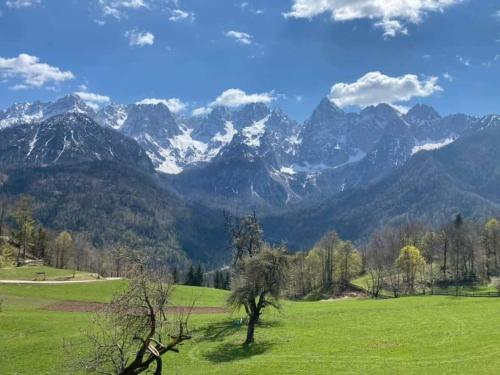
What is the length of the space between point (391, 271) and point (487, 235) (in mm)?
29168

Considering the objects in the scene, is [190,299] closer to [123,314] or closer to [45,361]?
[45,361]

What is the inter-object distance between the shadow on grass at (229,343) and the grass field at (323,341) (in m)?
0.11

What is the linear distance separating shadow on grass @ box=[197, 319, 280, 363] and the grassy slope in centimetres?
11

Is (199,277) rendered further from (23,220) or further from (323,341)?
A: (323,341)

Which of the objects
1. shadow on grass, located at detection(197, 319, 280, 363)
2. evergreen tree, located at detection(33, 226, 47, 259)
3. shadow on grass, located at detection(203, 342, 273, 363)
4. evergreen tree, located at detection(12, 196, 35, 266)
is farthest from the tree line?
evergreen tree, located at detection(33, 226, 47, 259)

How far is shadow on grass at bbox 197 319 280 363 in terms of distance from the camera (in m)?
52.9

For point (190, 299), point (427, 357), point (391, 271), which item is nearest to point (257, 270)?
point (427, 357)

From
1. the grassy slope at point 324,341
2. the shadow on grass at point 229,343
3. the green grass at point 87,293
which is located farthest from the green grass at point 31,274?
the shadow on grass at point 229,343

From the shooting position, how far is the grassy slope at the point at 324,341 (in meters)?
44.4

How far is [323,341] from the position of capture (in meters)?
55.2

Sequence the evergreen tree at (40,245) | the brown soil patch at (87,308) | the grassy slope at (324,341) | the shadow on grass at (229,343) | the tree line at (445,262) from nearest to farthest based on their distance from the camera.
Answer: the grassy slope at (324,341), the shadow on grass at (229,343), the brown soil patch at (87,308), the tree line at (445,262), the evergreen tree at (40,245)

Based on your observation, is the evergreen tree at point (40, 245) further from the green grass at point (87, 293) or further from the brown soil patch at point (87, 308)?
the brown soil patch at point (87, 308)

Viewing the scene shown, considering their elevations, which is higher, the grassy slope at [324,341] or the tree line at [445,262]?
the tree line at [445,262]

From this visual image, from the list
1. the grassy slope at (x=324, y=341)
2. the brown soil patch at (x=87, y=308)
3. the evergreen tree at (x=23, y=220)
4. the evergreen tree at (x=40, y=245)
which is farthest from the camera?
the evergreen tree at (x=40, y=245)
